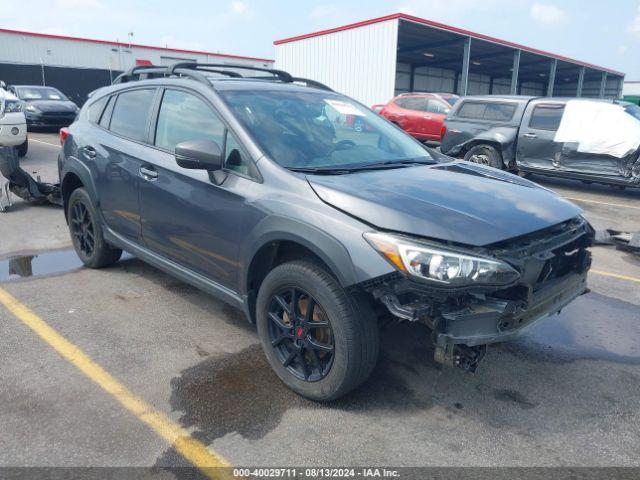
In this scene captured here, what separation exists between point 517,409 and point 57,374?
270cm

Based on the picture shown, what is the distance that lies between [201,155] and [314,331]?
1.23 meters

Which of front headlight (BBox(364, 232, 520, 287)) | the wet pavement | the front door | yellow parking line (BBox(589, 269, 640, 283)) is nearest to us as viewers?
front headlight (BBox(364, 232, 520, 287))

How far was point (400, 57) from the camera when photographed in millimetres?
34469

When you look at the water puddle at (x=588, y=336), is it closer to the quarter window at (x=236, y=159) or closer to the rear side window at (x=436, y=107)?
the quarter window at (x=236, y=159)

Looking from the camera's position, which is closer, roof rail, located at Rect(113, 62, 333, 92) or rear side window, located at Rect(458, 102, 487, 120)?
roof rail, located at Rect(113, 62, 333, 92)

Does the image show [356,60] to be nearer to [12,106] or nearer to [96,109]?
[12,106]

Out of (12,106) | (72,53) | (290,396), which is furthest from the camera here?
(72,53)

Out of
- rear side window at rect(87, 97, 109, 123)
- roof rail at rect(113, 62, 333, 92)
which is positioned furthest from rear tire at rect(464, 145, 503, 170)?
rear side window at rect(87, 97, 109, 123)

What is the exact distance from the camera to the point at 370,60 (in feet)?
71.8

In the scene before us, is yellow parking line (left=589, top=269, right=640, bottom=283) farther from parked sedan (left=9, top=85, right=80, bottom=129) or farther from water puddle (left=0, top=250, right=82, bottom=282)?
parked sedan (left=9, top=85, right=80, bottom=129)

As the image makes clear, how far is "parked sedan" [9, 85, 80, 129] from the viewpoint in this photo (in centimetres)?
1692

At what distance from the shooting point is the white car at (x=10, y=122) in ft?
34.1

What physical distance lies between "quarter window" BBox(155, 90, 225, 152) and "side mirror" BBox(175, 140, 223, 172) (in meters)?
0.22

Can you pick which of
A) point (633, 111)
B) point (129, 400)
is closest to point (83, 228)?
point (129, 400)
